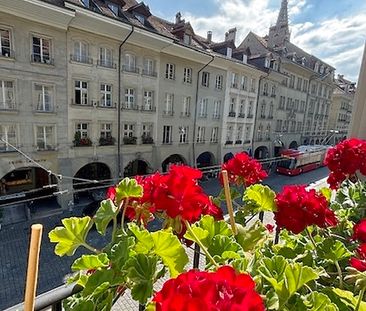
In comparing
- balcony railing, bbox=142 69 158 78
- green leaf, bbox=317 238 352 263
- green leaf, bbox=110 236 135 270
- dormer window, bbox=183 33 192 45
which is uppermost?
dormer window, bbox=183 33 192 45

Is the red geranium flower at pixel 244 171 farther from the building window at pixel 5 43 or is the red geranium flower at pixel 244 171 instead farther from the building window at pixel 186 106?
the building window at pixel 186 106

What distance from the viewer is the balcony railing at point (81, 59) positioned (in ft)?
41.6

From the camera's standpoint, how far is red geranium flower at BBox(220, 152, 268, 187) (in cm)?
187

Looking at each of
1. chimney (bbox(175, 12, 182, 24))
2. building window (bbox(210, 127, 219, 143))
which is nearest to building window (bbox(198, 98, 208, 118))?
building window (bbox(210, 127, 219, 143))

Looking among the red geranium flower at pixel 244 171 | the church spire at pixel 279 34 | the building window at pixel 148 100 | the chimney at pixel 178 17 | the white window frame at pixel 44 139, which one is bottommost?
the white window frame at pixel 44 139

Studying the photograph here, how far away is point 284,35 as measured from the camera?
30.1 m

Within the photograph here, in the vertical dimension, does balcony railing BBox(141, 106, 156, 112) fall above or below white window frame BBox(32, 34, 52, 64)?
below

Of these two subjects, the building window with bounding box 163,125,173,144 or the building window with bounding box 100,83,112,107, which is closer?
the building window with bounding box 100,83,112,107

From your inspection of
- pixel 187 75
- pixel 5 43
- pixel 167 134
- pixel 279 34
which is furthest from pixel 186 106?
pixel 279 34

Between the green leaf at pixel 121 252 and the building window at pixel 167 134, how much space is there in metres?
16.2

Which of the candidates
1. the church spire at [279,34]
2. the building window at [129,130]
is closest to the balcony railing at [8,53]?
→ the building window at [129,130]

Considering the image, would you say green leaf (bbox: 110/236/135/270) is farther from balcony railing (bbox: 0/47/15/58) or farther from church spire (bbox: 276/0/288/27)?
church spire (bbox: 276/0/288/27)

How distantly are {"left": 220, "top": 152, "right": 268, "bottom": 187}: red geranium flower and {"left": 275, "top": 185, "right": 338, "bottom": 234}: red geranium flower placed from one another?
482 mm

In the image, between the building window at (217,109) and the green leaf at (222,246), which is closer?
the green leaf at (222,246)
